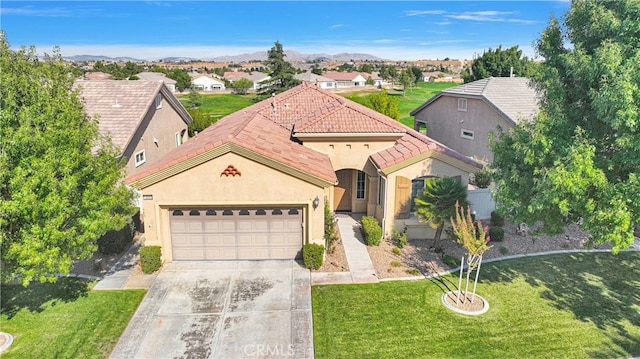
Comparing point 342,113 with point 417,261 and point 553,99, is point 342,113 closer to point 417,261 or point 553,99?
point 417,261

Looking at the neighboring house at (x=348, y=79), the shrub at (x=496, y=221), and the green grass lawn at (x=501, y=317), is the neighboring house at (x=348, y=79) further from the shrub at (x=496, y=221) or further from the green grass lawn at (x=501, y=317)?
the green grass lawn at (x=501, y=317)

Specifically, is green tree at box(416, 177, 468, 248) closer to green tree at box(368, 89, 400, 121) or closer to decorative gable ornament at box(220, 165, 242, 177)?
decorative gable ornament at box(220, 165, 242, 177)

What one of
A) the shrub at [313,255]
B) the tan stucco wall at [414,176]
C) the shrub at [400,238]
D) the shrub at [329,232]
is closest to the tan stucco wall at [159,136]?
the shrub at [329,232]

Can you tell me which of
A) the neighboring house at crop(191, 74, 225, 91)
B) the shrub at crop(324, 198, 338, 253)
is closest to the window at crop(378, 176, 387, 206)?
the shrub at crop(324, 198, 338, 253)

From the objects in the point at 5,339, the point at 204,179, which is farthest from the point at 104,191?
the point at 5,339

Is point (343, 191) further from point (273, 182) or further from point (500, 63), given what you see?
point (500, 63)

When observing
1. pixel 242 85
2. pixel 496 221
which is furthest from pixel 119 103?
pixel 242 85
